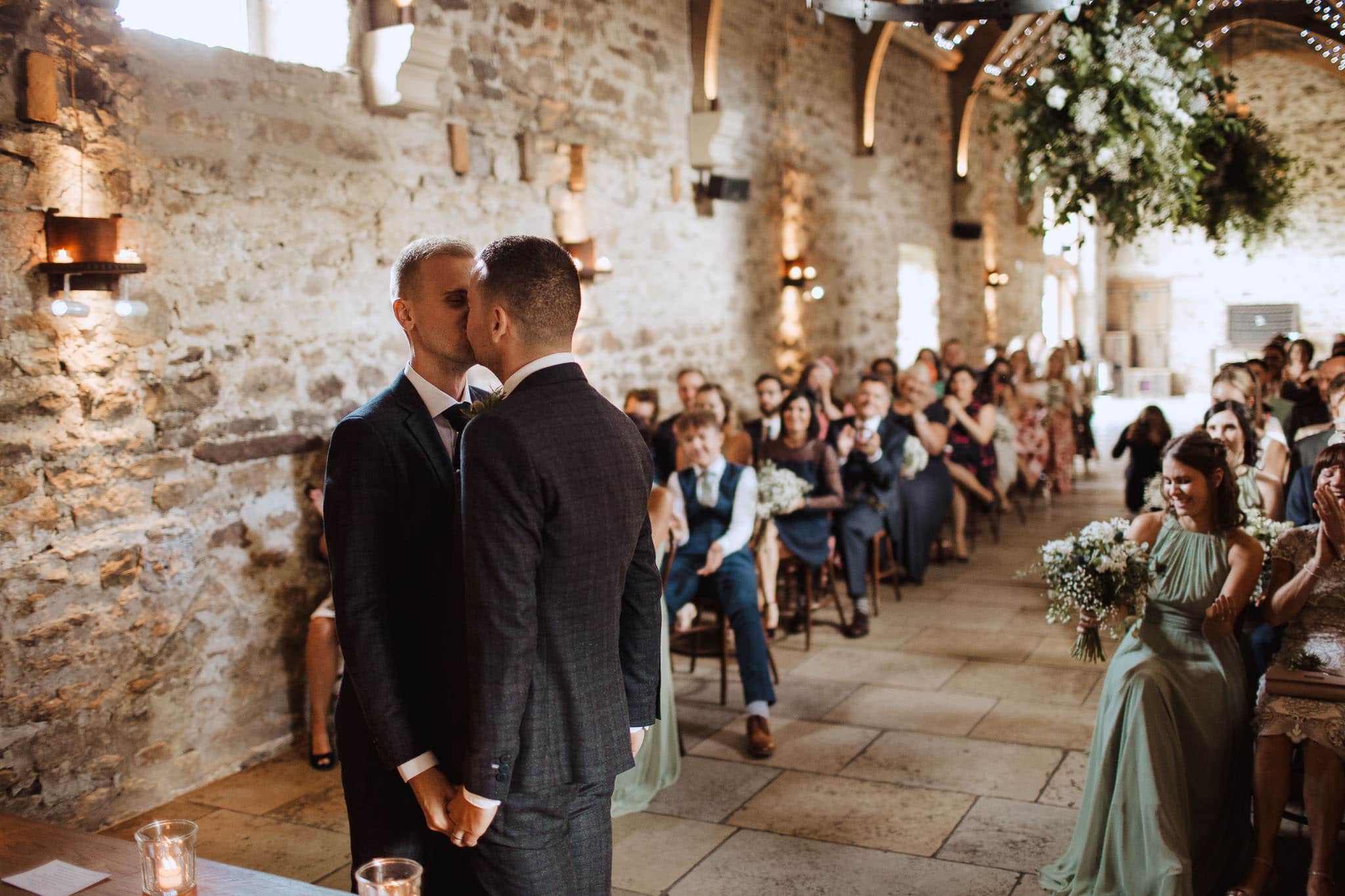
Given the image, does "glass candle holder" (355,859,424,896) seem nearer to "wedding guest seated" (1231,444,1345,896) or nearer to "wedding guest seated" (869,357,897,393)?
"wedding guest seated" (1231,444,1345,896)

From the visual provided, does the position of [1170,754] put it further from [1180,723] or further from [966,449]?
[966,449]

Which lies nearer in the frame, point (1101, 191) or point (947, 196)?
point (1101, 191)

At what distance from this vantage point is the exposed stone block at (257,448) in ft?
13.3

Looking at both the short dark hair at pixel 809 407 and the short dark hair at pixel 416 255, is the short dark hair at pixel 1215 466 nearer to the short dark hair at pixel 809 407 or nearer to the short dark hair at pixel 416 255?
the short dark hair at pixel 416 255

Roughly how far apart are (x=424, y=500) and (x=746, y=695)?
2770mm

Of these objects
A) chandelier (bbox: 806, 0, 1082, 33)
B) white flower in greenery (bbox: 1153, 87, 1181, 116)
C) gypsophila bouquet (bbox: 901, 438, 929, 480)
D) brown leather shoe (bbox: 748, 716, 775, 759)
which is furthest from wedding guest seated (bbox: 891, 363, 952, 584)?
chandelier (bbox: 806, 0, 1082, 33)

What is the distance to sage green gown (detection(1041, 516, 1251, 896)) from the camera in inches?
114

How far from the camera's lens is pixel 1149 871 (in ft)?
9.37

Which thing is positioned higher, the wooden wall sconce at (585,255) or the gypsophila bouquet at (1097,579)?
the wooden wall sconce at (585,255)

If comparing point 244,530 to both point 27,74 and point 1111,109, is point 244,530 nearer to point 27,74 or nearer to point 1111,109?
point 27,74

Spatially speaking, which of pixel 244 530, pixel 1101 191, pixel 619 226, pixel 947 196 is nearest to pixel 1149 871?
pixel 244 530

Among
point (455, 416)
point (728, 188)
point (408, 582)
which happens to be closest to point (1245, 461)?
point (455, 416)

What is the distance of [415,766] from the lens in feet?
6.07

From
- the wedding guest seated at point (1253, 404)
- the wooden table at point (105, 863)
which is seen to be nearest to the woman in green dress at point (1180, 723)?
the wedding guest seated at point (1253, 404)
